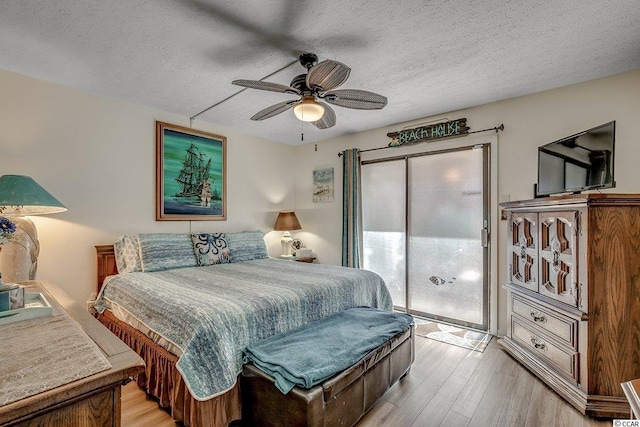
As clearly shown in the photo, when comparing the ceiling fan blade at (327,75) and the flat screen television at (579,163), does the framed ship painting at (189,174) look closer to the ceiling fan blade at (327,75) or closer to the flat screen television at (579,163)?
the ceiling fan blade at (327,75)

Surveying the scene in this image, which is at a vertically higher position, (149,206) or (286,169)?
(286,169)

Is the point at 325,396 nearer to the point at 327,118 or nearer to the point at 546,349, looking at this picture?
the point at 546,349

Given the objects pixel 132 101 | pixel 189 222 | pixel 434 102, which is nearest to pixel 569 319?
pixel 434 102

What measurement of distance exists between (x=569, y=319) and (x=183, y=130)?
13.4 feet

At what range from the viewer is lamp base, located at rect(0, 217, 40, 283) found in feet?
6.89

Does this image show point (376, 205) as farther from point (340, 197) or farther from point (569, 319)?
point (569, 319)

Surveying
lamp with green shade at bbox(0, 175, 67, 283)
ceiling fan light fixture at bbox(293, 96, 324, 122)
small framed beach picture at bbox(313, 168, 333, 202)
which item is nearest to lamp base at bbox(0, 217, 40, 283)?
lamp with green shade at bbox(0, 175, 67, 283)

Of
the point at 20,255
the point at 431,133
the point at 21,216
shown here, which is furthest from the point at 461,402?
the point at 21,216

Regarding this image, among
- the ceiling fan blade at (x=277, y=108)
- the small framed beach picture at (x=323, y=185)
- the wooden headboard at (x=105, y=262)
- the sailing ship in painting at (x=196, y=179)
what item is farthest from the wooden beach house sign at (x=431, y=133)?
the wooden headboard at (x=105, y=262)

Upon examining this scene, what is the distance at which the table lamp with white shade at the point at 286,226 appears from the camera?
4.51 meters

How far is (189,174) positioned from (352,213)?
2187 millimetres

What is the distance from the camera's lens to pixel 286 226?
450cm

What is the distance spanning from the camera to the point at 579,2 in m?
1.72

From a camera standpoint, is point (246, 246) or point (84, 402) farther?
point (246, 246)
